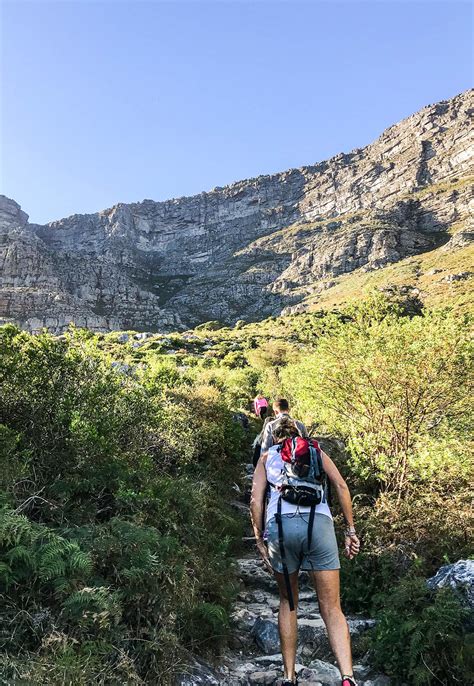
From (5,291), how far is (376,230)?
98641mm

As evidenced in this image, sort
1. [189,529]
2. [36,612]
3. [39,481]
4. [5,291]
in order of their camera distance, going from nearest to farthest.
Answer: [36,612], [39,481], [189,529], [5,291]

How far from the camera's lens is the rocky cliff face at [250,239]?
357 feet

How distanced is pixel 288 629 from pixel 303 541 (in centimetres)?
Result: 85

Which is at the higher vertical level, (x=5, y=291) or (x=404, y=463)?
(x=5, y=291)

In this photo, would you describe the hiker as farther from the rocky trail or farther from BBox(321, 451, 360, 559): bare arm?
the rocky trail

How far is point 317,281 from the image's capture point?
11288cm

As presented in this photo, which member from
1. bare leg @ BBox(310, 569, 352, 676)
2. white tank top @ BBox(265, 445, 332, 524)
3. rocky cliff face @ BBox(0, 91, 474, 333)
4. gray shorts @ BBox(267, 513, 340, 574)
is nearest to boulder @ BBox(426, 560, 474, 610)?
bare leg @ BBox(310, 569, 352, 676)

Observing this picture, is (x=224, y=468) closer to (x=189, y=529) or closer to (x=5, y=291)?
(x=189, y=529)

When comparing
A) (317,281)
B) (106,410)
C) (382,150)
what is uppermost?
(382,150)

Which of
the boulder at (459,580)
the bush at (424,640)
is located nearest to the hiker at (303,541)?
the bush at (424,640)

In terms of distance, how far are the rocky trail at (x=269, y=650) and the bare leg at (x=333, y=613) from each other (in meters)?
0.66

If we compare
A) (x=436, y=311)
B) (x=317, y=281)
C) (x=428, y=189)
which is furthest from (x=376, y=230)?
(x=436, y=311)

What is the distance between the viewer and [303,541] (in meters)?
3.43

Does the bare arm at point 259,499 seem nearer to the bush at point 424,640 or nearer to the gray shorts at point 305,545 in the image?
the gray shorts at point 305,545
